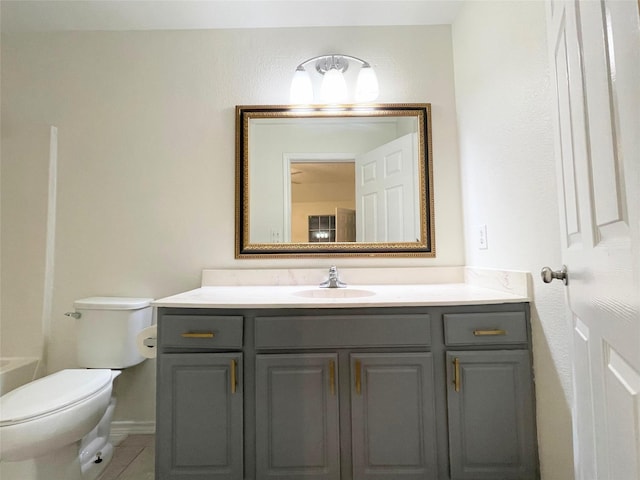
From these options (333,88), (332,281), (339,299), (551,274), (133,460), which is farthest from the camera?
(333,88)

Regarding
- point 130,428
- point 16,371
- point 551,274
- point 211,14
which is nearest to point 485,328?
point 551,274

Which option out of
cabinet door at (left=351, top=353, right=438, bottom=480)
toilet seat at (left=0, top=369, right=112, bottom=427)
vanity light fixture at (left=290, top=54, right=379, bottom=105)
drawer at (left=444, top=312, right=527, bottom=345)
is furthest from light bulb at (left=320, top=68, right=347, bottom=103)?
toilet seat at (left=0, top=369, right=112, bottom=427)

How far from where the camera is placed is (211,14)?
1.76 m

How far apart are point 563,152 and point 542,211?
368 millimetres

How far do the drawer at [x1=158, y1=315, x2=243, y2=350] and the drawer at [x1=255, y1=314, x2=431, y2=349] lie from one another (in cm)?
9

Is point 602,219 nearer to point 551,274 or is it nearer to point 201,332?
point 551,274

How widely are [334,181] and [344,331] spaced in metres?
0.89

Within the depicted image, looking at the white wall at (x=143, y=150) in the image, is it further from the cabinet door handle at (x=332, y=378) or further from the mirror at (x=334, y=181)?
the cabinet door handle at (x=332, y=378)

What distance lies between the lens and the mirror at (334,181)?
69.2 inches

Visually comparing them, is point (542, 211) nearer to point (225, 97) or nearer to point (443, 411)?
point (443, 411)

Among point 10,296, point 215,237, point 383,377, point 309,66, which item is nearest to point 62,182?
point 10,296

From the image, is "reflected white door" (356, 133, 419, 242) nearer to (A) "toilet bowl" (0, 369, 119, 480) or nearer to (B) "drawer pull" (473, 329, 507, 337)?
(B) "drawer pull" (473, 329, 507, 337)

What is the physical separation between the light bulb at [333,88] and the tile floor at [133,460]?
2100mm

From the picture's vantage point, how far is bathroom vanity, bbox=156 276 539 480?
3.76 ft
